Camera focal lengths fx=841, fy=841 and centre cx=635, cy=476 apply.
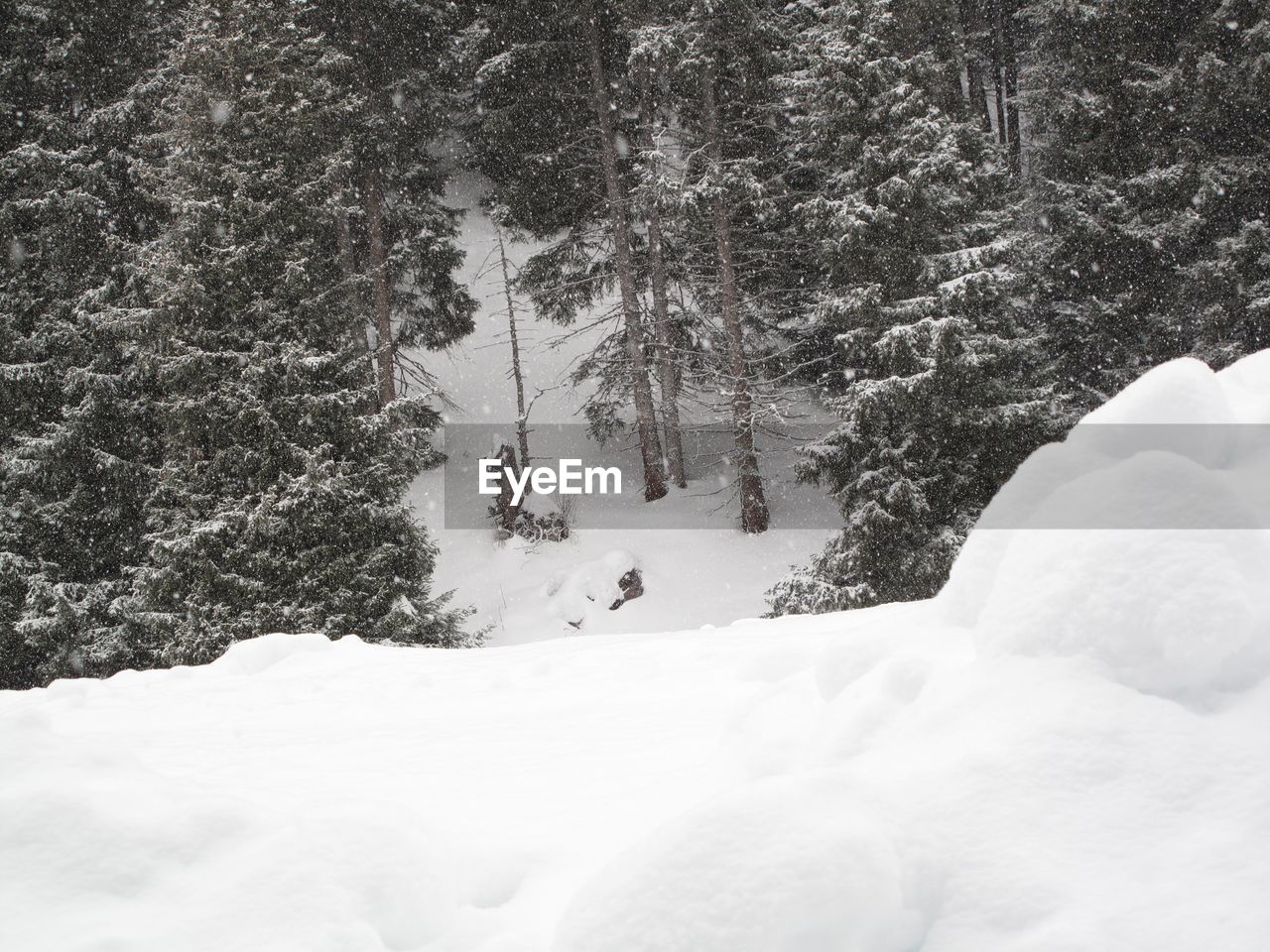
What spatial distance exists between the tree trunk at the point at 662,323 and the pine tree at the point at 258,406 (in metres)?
6.90

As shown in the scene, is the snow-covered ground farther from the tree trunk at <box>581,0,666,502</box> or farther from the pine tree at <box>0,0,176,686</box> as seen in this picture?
the pine tree at <box>0,0,176,686</box>

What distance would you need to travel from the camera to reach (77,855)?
2127 mm

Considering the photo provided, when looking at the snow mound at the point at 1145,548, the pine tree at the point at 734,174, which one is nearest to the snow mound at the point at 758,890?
the snow mound at the point at 1145,548

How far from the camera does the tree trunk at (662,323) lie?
1619cm

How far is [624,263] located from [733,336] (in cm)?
308

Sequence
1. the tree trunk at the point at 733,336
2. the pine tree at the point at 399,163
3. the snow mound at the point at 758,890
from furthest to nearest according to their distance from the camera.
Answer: the pine tree at the point at 399,163
the tree trunk at the point at 733,336
the snow mound at the point at 758,890

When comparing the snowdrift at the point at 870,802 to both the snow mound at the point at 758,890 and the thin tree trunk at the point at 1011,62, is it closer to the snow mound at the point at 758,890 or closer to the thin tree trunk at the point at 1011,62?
the snow mound at the point at 758,890

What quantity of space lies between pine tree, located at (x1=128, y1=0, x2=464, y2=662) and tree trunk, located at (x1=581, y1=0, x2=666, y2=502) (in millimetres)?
6754

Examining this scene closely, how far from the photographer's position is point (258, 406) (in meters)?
9.65

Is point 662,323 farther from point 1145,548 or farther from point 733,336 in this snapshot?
point 1145,548

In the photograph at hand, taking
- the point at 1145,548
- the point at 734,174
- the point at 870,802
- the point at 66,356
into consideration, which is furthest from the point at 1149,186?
the point at 66,356

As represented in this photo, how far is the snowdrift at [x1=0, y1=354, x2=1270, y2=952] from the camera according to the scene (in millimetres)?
1748

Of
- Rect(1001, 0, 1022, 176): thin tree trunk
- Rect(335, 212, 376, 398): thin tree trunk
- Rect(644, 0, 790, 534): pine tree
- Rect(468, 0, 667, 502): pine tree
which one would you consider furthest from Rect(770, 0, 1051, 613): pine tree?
Rect(1001, 0, 1022, 176): thin tree trunk

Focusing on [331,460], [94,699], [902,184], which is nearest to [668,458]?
[902,184]
